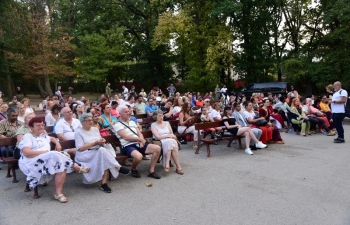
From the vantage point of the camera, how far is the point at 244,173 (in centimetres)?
605

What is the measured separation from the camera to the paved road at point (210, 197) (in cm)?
410

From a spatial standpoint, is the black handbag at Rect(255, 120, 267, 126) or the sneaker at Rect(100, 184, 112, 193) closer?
the sneaker at Rect(100, 184, 112, 193)

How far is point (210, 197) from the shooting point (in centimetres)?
482

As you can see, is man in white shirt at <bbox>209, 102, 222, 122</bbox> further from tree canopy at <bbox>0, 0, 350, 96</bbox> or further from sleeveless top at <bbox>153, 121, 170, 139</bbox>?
tree canopy at <bbox>0, 0, 350, 96</bbox>

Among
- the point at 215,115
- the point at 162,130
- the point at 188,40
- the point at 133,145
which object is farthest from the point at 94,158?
the point at 188,40

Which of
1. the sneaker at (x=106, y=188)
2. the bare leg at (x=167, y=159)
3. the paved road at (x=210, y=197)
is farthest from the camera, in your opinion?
the bare leg at (x=167, y=159)

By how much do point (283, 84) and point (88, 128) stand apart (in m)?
17.9

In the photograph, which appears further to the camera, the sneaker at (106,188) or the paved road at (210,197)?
the sneaker at (106,188)

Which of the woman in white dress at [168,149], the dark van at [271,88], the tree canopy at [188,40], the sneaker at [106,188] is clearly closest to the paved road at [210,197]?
the sneaker at [106,188]

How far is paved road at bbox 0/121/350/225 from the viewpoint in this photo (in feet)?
13.5

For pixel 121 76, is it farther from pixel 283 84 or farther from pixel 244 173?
pixel 244 173

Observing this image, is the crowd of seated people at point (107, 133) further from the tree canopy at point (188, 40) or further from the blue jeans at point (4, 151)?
the tree canopy at point (188, 40)

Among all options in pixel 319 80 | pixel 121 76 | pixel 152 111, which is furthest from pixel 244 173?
pixel 121 76

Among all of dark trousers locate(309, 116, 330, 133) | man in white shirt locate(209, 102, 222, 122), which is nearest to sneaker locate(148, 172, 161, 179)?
man in white shirt locate(209, 102, 222, 122)
